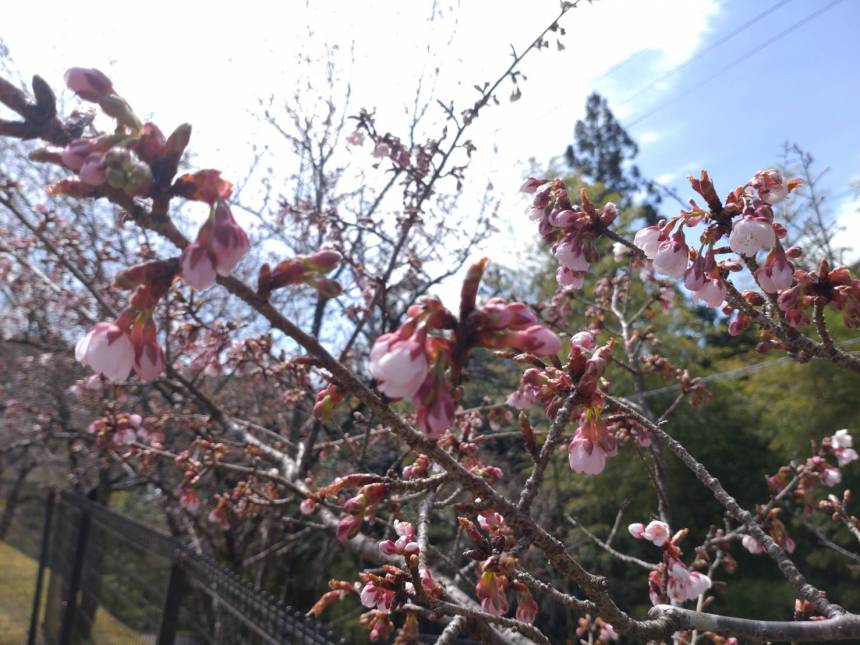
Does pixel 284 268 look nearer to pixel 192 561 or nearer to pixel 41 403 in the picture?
pixel 192 561

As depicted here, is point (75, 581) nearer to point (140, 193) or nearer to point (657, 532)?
point (657, 532)

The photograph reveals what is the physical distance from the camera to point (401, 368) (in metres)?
0.67

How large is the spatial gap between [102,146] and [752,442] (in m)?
9.30

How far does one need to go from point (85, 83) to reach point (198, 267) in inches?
12.7

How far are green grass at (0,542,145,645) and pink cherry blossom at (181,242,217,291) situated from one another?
385cm

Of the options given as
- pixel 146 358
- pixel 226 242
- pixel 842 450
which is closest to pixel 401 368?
pixel 226 242

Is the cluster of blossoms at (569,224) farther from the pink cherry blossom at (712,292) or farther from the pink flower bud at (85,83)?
the pink flower bud at (85,83)

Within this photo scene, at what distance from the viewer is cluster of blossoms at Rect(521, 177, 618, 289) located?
4.66 feet

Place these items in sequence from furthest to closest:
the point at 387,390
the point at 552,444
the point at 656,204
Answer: the point at 656,204, the point at 552,444, the point at 387,390

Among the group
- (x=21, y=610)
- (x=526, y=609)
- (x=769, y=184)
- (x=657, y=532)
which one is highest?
(x=769, y=184)

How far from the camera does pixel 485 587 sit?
116cm

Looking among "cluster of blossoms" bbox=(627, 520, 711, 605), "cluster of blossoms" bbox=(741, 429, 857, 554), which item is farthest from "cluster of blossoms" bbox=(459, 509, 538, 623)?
"cluster of blossoms" bbox=(741, 429, 857, 554)

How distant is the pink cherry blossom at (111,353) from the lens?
2.55 ft

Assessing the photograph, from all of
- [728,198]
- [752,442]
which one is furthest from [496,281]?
[728,198]
